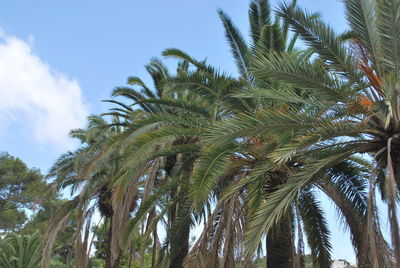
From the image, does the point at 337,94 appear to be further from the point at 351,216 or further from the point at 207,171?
the point at 351,216

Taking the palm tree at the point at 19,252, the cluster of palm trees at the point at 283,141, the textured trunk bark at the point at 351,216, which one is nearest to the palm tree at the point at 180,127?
the cluster of palm trees at the point at 283,141

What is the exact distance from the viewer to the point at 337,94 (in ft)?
26.2

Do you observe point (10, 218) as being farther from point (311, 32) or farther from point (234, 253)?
point (311, 32)

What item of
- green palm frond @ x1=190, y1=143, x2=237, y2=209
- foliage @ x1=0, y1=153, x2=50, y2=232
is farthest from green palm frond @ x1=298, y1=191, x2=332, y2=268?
foliage @ x1=0, y1=153, x2=50, y2=232

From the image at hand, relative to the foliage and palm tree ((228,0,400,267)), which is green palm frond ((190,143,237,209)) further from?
the foliage

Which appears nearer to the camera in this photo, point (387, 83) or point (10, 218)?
point (387, 83)

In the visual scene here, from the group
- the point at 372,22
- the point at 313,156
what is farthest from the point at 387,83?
the point at 313,156

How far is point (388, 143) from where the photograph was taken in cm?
739

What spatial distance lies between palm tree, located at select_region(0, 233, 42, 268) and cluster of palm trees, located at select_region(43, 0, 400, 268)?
11295 mm

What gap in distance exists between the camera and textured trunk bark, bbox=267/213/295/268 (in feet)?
33.9

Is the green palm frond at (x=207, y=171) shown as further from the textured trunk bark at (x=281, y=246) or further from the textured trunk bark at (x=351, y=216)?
the textured trunk bark at (x=351, y=216)

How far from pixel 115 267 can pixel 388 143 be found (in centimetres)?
1424

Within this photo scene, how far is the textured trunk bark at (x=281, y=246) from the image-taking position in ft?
33.9

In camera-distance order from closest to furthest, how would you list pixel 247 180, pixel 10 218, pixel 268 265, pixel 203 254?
pixel 247 180
pixel 203 254
pixel 268 265
pixel 10 218
